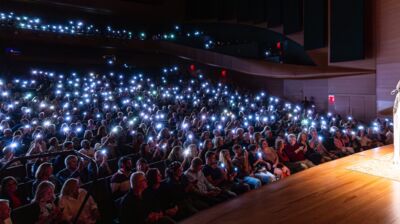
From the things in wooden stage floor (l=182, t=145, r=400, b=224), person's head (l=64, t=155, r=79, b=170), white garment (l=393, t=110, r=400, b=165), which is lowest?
wooden stage floor (l=182, t=145, r=400, b=224)

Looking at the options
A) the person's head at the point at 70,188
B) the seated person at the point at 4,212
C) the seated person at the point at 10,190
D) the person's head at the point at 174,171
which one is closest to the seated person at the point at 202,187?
the person's head at the point at 174,171

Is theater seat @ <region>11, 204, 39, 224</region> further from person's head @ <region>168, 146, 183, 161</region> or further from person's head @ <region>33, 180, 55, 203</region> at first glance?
person's head @ <region>168, 146, 183, 161</region>

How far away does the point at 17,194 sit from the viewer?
4.20m

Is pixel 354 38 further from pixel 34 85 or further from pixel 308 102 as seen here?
pixel 34 85

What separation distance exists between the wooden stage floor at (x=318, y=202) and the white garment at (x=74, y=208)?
1.23 m

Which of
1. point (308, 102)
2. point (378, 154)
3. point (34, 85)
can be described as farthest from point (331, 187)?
point (34, 85)

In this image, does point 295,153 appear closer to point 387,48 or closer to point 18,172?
point 18,172

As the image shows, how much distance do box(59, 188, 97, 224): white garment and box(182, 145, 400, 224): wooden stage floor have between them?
123 cm

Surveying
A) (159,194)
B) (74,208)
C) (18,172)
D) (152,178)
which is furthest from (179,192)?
(18,172)

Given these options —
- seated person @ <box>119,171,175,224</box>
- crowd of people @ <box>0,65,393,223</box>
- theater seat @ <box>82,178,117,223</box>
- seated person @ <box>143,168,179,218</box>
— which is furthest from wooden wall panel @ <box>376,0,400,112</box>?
theater seat @ <box>82,178,117,223</box>

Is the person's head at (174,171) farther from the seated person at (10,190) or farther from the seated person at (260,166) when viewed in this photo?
the seated person at (10,190)

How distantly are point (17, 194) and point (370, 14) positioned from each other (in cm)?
1211

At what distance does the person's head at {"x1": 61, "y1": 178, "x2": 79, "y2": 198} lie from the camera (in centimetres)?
377

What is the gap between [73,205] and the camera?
3.78 meters
